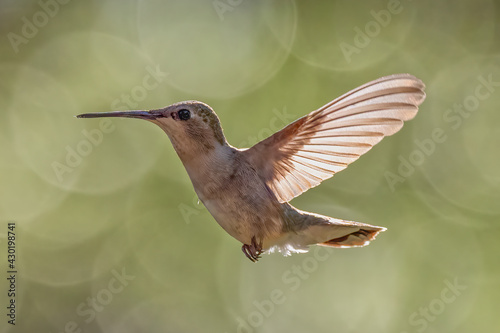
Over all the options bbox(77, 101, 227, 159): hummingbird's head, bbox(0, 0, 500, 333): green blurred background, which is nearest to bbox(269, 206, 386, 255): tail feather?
bbox(77, 101, 227, 159): hummingbird's head

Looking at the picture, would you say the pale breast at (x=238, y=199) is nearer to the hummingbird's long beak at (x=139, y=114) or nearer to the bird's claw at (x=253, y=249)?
the bird's claw at (x=253, y=249)

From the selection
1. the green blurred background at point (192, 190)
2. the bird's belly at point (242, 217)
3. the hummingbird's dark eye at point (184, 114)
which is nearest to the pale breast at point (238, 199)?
the bird's belly at point (242, 217)

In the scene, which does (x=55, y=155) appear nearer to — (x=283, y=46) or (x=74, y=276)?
(x=74, y=276)

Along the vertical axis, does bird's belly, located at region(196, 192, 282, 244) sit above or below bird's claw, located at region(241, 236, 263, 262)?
above

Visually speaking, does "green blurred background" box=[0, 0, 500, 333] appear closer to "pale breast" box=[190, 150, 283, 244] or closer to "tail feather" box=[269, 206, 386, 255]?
"tail feather" box=[269, 206, 386, 255]

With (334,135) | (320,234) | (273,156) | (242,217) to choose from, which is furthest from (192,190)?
(334,135)

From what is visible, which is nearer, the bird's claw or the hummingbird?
Result: the hummingbird

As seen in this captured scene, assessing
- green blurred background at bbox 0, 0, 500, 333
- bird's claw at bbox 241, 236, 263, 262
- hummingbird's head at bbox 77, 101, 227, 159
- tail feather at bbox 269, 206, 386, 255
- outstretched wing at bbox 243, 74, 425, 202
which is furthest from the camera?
green blurred background at bbox 0, 0, 500, 333
